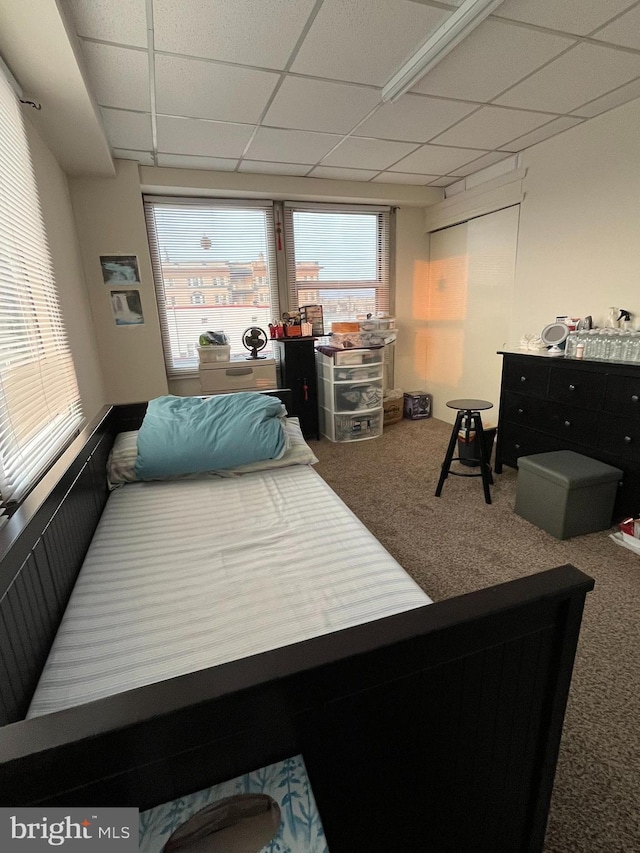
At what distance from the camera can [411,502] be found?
8.92 ft

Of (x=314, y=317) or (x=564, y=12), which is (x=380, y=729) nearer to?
(x=564, y=12)

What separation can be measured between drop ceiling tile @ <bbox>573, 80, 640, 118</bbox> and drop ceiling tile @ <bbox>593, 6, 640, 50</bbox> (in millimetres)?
440

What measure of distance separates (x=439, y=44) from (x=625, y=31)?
2.76 ft

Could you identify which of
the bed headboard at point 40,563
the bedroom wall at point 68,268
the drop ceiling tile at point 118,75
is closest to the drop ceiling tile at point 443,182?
the drop ceiling tile at point 118,75

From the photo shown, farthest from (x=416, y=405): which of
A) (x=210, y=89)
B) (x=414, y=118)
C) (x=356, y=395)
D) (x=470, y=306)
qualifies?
(x=210, y=89)

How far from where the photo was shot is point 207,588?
1.19m

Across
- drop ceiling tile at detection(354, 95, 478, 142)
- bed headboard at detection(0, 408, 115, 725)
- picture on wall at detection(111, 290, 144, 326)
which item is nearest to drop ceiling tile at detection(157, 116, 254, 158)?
drop ceiling tile at detection(354, 95, 478, 142)

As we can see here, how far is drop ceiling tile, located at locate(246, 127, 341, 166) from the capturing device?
8.96ft

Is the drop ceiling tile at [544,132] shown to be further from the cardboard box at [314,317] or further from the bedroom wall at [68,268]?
the bedroom wall at [68,268]

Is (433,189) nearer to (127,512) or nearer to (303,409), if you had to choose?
(303,409)

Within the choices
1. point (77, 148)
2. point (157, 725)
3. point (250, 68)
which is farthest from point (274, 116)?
point (157, 725)

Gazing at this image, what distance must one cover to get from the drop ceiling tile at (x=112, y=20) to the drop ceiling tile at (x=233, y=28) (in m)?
0.07

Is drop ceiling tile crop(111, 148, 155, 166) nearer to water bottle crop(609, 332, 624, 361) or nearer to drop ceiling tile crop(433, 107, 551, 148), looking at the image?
drop ceiling tile crop(433, 107, 551, 148)

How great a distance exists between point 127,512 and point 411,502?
5.87 feet
